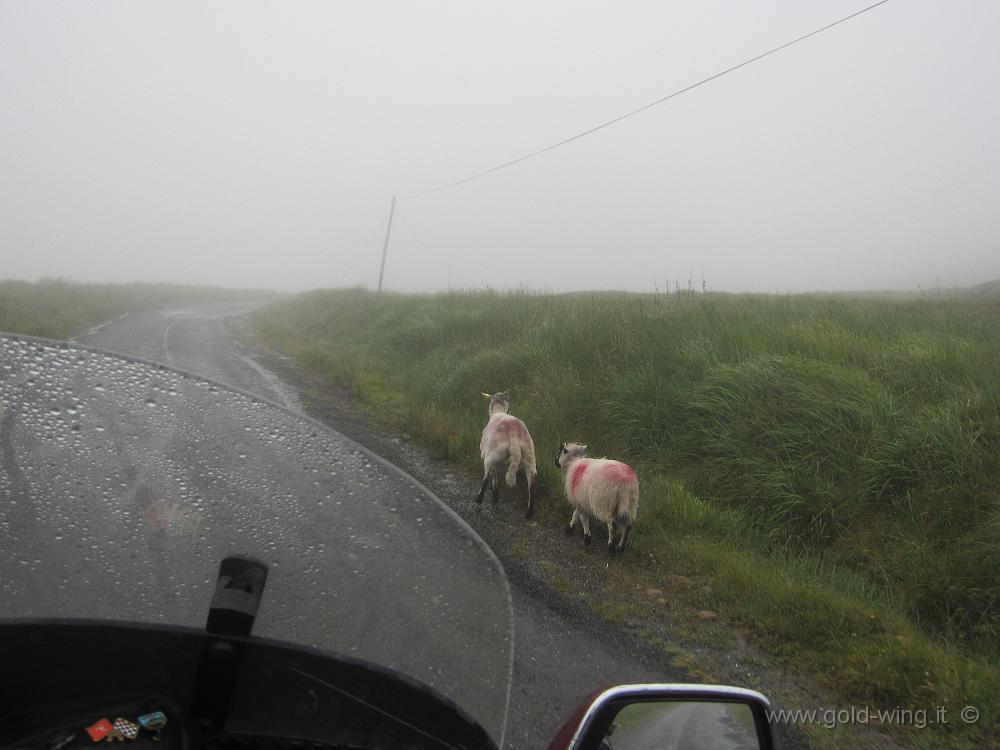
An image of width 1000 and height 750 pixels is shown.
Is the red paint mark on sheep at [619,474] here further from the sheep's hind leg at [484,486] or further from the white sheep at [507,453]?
the sheep's hind leg at [484,486]

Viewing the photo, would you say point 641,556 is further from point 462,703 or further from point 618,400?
point 462,703

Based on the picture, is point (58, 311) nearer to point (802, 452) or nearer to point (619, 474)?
point (619, 474)

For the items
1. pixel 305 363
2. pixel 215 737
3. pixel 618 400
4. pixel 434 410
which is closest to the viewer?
pixel 215 737

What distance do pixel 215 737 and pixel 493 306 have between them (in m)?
13.0

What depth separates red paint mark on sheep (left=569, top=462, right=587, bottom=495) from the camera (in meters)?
5.75

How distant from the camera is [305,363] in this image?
13.9 m

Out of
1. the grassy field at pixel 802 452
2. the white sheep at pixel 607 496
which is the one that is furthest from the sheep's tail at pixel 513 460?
the white sheep at pixel 607 496

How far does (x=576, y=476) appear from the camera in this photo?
19.2 ft

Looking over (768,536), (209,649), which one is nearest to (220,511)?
(209,649)

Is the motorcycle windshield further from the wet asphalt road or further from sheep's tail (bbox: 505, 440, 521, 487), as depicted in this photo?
sheep's tail (bbox: 505, 440, 521, 487)

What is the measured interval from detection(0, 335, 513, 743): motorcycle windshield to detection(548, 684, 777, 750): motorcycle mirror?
0.24 m

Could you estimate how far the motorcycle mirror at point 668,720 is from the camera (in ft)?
5.57

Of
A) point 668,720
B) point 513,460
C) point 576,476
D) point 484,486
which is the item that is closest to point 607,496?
point 576,476

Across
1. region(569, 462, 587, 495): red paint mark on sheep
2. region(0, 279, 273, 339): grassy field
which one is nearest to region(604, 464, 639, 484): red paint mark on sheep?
region(569, 462, 587, 495): red paint mark on sheep
